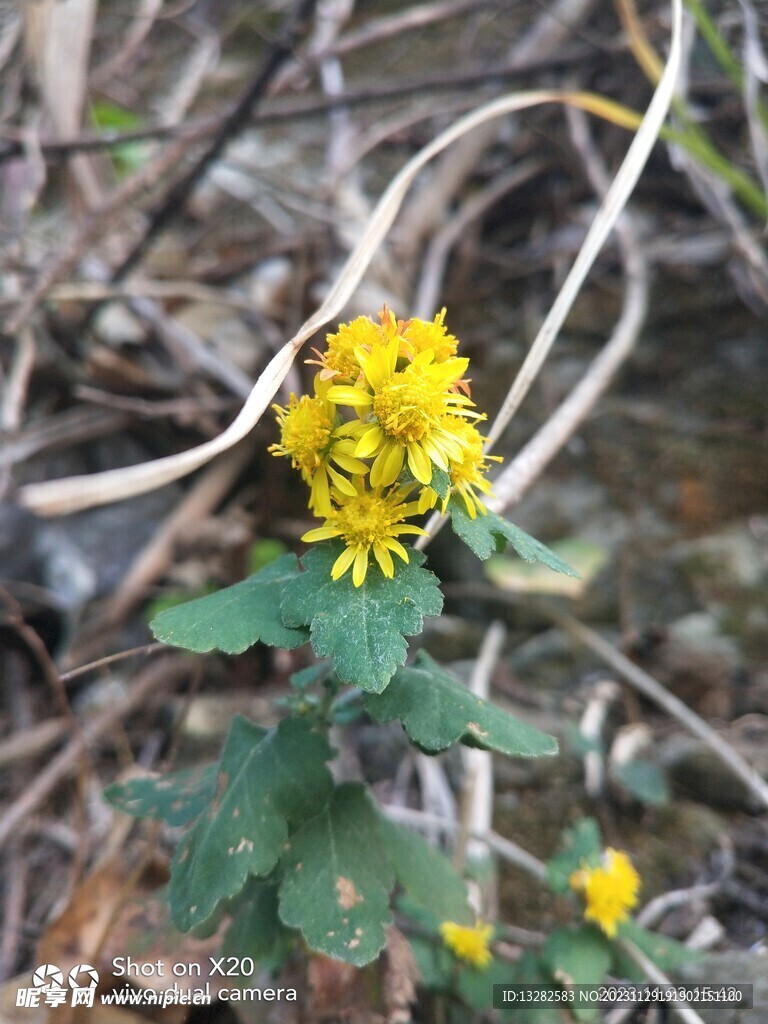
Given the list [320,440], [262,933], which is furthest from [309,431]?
[262,933]

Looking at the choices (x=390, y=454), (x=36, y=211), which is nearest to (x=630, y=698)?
(x=390, y=454)

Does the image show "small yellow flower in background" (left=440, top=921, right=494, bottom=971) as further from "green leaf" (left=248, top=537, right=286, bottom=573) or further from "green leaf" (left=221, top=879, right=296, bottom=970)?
"green leaf" (left=248, top=537, right=286, bottom=573)

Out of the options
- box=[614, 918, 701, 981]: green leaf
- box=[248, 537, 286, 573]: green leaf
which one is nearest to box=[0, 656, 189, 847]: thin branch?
box=[248, 537, 286, 573]: green leaf

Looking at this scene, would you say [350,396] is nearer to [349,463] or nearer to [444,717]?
[349,463]

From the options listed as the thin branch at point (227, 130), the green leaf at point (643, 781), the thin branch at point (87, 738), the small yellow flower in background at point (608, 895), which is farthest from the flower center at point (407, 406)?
the thin branch at point (227, 130)

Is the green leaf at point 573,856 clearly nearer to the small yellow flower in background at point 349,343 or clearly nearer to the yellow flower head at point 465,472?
the yellow flower head at point 465,472
